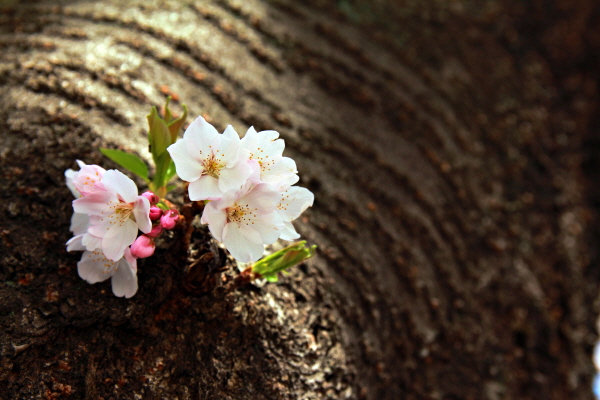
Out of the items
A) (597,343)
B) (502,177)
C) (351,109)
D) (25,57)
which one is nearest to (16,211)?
(25,57)

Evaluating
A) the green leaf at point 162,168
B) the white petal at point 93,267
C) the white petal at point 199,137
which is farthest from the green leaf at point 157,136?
the white petal at point 93,267

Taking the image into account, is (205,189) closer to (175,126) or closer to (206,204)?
(206,204)

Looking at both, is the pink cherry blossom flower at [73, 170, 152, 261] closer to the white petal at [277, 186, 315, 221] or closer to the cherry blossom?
the cherry blossom

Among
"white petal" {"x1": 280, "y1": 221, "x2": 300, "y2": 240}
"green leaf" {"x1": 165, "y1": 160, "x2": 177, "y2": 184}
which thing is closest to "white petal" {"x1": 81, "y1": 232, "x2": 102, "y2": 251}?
"green leaf" {"x1": 165, "y1": 160, "x2": 177, "y2": 184}

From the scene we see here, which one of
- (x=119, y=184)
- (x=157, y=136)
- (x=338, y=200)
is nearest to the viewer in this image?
(x=119, y=184)

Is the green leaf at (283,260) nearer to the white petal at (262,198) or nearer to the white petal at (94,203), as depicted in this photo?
the white petal at (262,198)

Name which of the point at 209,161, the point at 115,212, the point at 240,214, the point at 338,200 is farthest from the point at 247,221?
the point at 338,200
